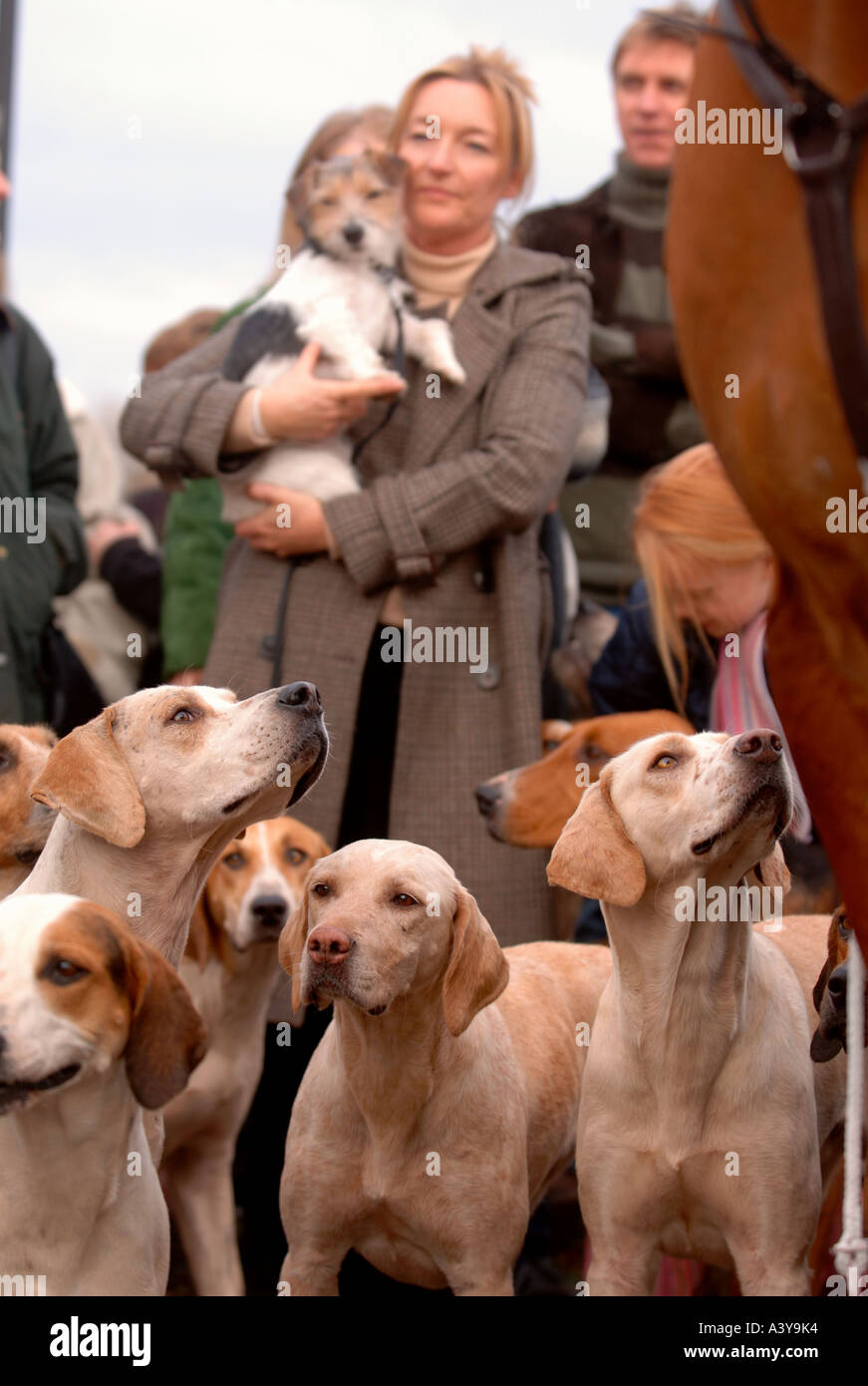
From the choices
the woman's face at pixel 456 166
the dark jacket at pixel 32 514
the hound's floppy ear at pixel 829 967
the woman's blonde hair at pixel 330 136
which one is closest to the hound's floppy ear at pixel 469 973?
the hound's floppy ear at pixel 829 967

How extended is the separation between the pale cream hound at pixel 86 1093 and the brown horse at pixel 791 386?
4.12ft

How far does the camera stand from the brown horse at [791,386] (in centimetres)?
208

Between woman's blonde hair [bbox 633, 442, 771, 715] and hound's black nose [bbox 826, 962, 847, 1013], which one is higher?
woman's blonde hair [bbox 633, 442, 771, 715]

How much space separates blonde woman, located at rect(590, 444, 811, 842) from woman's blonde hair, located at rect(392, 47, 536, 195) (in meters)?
1.11

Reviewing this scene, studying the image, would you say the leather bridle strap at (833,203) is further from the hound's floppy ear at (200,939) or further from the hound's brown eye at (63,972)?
the hound's floppy ear at (200,939)

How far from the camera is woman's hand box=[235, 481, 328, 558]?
186 inches

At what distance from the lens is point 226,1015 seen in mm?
4863

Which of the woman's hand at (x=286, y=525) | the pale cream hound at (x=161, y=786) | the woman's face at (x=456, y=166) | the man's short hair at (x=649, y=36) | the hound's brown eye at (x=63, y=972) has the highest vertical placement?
the man's short hair at (x=649, y=36)

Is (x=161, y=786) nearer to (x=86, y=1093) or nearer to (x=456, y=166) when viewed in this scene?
(x=86, y=1093)

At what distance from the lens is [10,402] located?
17.6 ft

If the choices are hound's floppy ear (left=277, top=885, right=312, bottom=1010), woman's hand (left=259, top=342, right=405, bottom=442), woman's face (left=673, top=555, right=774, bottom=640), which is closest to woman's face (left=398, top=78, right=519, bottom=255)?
woman's hand (left=259, top=342, right=405, bottom=442)

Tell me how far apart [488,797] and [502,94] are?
225cm

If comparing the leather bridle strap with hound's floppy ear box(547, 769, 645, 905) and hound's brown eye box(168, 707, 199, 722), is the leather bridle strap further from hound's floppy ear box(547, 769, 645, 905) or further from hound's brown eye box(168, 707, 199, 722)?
hound's brown eye box(168, 707, 199, 722)
